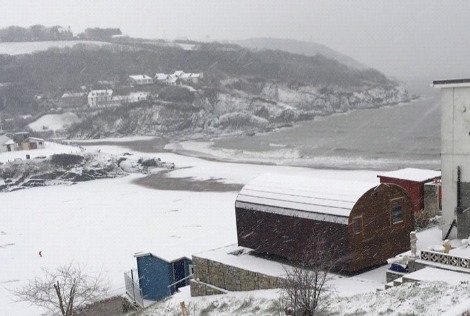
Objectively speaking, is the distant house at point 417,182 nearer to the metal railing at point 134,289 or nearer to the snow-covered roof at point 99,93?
the metal railing at point 134,289

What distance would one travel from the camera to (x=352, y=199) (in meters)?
14.7

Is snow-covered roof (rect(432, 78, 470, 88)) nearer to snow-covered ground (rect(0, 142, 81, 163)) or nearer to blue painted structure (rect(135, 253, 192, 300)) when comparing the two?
blue painted structure (rect(135, 253, 192, 300))

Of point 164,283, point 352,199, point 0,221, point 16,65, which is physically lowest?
point 0,221

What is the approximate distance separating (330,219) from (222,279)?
394 cm

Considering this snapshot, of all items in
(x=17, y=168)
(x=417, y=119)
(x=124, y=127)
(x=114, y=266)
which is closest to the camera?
(x=114, y=266)

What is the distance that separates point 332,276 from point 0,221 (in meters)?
30.9

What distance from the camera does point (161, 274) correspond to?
18.7m

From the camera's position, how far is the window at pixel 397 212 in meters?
15.6

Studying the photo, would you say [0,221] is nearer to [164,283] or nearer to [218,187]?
[218,187]

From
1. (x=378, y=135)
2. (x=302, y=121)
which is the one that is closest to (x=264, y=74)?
(x=302, y=121)

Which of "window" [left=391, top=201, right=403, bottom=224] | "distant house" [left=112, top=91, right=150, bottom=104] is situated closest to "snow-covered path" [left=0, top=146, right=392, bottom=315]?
"window" [left=391, top=201, right=403, bottom=224]

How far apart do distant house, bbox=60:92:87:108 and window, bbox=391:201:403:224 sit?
417 ft

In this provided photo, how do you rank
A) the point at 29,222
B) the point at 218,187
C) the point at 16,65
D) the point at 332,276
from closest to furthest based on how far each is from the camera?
the point at 332,276
the point at 29,222
the point at 218,187
the point at 16,65

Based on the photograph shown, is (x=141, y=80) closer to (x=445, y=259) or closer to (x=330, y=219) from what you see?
(x=330, y=219)
